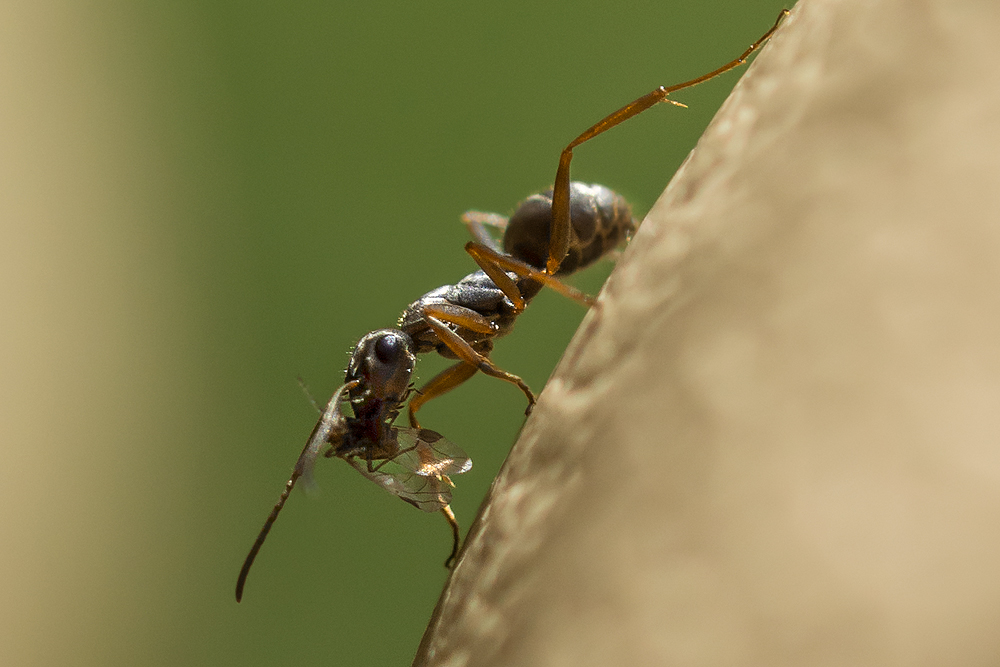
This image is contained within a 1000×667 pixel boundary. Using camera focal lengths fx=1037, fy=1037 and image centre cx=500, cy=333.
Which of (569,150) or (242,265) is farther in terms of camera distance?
(242,265)

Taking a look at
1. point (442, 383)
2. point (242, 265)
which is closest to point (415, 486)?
point (442, 383)

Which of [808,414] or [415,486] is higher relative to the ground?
[808,414]

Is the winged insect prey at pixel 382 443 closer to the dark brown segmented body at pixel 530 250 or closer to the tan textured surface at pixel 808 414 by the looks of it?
the dark brown segmented body at pixel 530 250

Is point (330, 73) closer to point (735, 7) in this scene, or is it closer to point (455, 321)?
point (735, 7)

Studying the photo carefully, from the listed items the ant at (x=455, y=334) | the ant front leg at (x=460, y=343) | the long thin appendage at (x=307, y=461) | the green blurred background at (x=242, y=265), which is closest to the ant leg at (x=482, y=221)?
the ant at (x=455, y=334)

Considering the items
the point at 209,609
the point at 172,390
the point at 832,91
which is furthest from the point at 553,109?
the point at 832,91

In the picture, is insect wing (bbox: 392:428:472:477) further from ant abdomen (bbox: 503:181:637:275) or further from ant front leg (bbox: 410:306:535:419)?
ant abdomen (bbox: 503:181:637:275)

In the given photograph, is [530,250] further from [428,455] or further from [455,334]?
[428,455]
